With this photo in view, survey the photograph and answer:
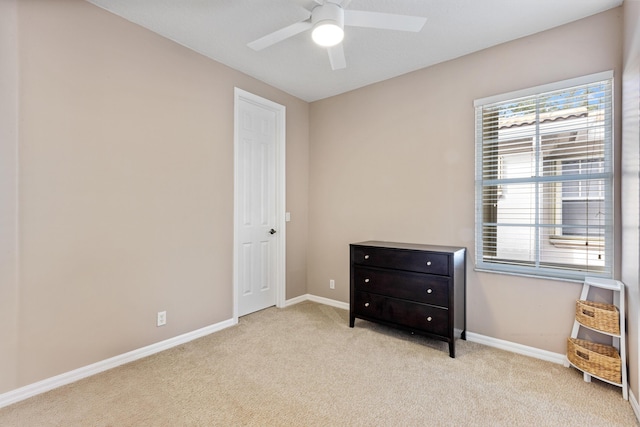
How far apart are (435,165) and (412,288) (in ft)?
3.96

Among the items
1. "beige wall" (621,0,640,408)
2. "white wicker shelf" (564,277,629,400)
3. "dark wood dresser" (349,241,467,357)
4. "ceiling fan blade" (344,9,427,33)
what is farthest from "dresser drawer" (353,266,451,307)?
"ceiling fan blade" (344,9,427,33)

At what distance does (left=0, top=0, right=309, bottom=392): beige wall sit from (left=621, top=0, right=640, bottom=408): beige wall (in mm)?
3062

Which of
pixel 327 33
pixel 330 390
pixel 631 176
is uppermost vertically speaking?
pixel 327 33

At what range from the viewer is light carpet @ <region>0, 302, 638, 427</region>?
177cm

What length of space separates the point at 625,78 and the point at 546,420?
2.22m

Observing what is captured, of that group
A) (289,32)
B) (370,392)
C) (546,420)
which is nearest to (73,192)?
(289,32)

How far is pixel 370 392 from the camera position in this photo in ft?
6.65

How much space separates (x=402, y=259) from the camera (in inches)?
110

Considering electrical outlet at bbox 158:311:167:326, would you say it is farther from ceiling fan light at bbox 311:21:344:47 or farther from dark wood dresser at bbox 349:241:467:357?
ceiling fan light at bbox 311:21:344:47

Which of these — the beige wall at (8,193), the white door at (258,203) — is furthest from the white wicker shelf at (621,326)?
the beige wall at (8,193)

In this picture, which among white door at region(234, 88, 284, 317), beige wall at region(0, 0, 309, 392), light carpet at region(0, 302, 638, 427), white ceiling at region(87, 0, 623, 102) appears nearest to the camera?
light carpet at region(0, 302, 638, 427)

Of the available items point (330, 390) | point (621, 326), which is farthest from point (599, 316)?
point (330, 390)

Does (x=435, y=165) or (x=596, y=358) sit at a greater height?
(x=435, y=165)

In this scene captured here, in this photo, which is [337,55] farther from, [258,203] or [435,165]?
[258,203]
